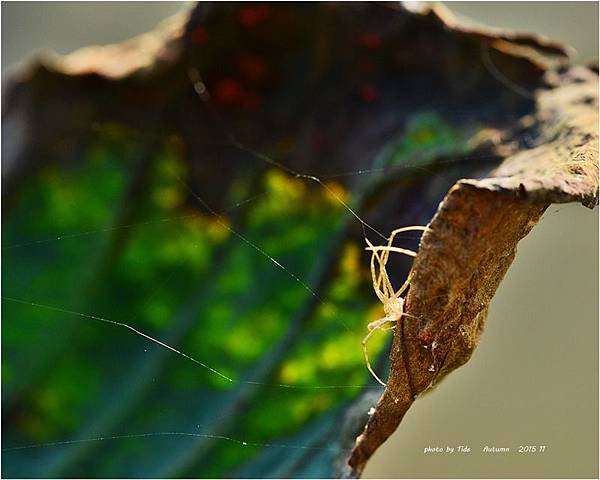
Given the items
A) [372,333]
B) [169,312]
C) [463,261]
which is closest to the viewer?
[463,261]

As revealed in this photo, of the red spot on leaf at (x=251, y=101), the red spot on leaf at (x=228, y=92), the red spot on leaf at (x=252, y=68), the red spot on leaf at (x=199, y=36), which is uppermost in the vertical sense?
the red spot on leaf at (x=199, y=36)

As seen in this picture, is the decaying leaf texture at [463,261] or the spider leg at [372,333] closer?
the decaying leaf texture at [463,261]

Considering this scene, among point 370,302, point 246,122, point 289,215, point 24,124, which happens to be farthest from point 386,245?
point 24,124

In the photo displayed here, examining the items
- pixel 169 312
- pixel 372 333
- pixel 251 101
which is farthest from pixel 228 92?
pixel 372 333

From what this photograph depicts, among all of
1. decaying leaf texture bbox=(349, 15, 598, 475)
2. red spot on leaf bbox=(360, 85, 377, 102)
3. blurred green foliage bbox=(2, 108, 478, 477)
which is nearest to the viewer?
decaying leaf texture bbox=(349, 15, 598, 475)

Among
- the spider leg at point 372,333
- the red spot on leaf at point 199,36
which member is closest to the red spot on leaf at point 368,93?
the red spot on leaf at point 199,36

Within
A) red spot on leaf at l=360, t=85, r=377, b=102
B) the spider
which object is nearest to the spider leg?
the spider

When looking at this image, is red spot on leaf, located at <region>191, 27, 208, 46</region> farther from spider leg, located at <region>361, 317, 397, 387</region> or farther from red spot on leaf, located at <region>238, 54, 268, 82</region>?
spider leg, located at <region>361, 317, 397, 387</region>

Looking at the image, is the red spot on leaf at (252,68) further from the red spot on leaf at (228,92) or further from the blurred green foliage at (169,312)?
the blurred green foliage at (169,312)

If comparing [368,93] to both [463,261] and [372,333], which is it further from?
[463,261]
